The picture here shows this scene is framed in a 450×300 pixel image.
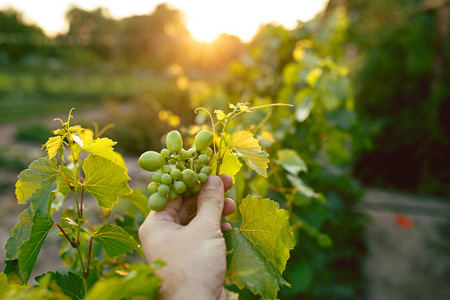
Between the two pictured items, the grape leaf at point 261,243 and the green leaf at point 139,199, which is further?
the green leaf at point 139,199

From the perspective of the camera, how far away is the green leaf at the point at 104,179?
0.73 metres

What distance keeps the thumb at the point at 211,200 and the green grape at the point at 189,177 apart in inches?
1.6

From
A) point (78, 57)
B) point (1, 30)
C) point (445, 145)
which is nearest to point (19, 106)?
point (78, 57)

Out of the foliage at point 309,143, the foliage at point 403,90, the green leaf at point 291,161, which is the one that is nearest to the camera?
the green leaf at point 291,161

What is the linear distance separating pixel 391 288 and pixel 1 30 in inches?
1251

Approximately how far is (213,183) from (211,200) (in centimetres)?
4

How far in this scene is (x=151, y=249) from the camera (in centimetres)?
67

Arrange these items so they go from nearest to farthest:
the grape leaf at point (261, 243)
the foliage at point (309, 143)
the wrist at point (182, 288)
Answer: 1. the wrist at point (182, 288)
2. the grape leaf at point (261, 243)
3. the foliage at point (309, 143)

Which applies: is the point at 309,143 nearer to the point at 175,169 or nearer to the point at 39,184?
the point at 175,169

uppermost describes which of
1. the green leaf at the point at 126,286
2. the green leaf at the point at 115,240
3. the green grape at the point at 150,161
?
the green grape at the point at 150,161

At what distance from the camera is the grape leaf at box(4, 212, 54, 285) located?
69cm

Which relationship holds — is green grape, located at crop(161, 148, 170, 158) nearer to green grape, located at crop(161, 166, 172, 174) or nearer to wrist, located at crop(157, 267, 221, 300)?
green grape, located at crop(161, 166, 172, 174)

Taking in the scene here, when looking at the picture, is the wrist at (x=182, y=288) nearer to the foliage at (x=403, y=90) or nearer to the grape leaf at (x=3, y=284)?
the grape leaf at (x=3, y=284)

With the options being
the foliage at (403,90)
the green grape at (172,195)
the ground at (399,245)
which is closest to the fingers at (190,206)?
the green grape at (172,195)
